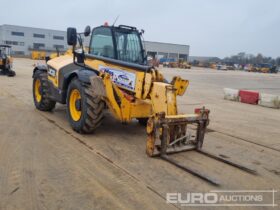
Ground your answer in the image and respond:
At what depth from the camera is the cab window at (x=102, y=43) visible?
691cm

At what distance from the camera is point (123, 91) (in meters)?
6.45

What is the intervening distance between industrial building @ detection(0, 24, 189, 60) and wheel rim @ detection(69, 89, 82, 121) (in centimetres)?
6824

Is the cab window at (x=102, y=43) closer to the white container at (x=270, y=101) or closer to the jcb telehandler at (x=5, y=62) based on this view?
the white container at (x=270, y=101)

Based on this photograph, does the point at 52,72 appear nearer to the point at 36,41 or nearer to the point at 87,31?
the point at 87,31

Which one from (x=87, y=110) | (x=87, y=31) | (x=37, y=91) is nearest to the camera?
(x=87, y=110)

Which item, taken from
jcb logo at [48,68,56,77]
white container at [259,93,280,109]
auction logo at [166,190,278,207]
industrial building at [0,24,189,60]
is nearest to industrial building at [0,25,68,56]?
industrial building at [0,24,189,60]

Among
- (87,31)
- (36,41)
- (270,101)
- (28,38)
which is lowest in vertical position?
(270,101)

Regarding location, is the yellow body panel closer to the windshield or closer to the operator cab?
the operator cab

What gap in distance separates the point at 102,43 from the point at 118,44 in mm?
483

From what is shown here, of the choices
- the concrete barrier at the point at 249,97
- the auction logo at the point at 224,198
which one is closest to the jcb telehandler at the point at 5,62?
the concrete barrier at the point at 249,97

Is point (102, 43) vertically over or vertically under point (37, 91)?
over

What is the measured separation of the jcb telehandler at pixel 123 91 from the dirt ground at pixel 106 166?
38 centimetres

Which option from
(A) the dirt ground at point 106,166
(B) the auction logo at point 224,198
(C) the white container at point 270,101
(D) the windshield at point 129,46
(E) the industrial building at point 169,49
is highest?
(E) the industrial building at point 169,49

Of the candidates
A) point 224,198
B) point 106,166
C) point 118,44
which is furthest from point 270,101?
point 106,166
